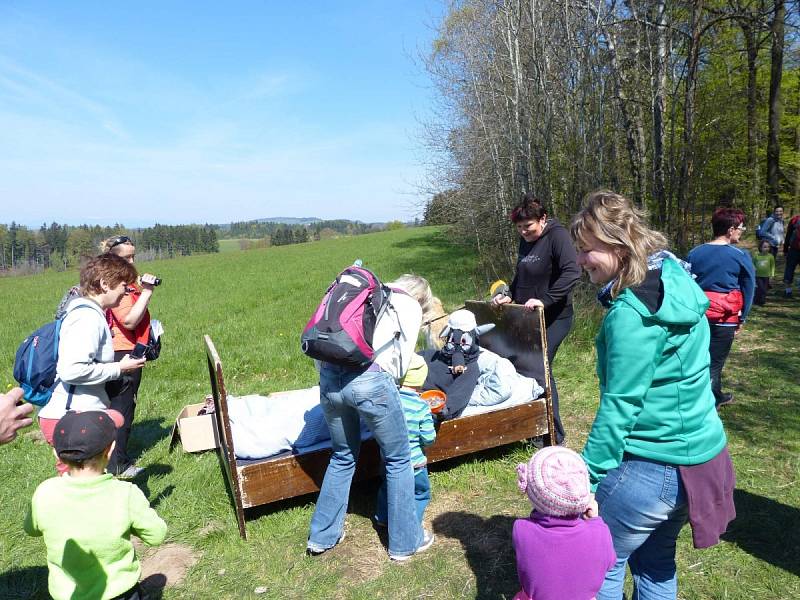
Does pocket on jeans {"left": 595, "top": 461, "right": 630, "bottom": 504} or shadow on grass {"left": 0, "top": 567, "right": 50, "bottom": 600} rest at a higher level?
pocket on jeans {"left": 595, "top": 461, "right": 630, "bottom": 504}

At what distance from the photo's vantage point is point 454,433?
429 centimetres

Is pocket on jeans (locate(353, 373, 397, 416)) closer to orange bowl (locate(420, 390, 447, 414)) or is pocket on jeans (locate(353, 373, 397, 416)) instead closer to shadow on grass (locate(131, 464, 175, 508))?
orange bowl (locate(420, 390, 447, 414))

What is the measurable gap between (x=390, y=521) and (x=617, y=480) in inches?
70.3

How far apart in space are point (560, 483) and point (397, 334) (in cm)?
148

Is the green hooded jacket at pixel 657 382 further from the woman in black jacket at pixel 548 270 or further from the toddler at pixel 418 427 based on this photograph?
the woman in black jacket at pixel 548 270

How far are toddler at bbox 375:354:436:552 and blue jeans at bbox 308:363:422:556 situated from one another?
0.48ft

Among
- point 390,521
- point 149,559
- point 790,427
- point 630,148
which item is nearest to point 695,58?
point 630,148

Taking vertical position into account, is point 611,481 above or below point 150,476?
above

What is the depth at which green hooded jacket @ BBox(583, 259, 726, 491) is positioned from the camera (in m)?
1.91

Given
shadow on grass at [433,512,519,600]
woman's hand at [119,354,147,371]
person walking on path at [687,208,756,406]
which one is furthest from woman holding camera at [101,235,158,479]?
person walking on path at [687,208,756,406]

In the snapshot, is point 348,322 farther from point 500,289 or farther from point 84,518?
point 500,289

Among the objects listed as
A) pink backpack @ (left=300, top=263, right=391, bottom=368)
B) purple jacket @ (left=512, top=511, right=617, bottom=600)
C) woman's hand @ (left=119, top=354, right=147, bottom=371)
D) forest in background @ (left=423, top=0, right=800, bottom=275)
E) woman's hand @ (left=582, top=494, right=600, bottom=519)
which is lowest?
purple jacket @ (left=512, top=511, right=617, bottom=600)

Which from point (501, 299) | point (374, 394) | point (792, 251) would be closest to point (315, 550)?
point (374, 394)

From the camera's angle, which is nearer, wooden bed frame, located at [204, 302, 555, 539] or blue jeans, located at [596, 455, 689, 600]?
blue jeans, located at [596, 455, 689, 600]
